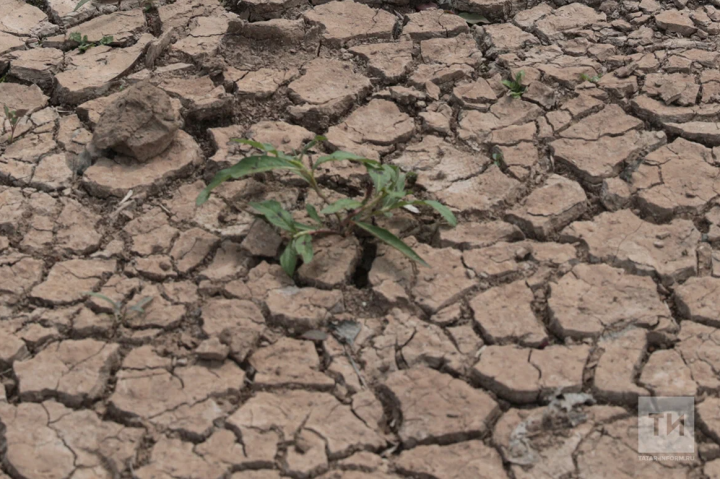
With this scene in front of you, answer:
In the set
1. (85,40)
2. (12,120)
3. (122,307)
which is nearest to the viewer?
(122,307)

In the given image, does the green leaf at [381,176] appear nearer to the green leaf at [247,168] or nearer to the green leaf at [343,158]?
the green leaf at [343,158]

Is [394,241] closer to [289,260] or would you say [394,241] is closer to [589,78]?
[289,260]

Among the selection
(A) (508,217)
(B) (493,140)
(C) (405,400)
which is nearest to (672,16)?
(B) (493,140)

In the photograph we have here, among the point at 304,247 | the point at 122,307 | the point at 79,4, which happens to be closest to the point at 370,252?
the point at 304,247

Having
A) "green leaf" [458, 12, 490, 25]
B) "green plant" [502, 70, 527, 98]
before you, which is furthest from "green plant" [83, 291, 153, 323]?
"green leaf" [458, 12, 490, 25]

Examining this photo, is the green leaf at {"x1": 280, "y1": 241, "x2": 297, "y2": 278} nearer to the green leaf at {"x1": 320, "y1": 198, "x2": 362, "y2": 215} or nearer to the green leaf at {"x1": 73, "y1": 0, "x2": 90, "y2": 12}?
the green leaf at {"x1": 320, "y1": 198, "x2": 362, "y2": 215}

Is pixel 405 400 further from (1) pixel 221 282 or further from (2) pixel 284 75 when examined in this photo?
(2) pixel 284 75
